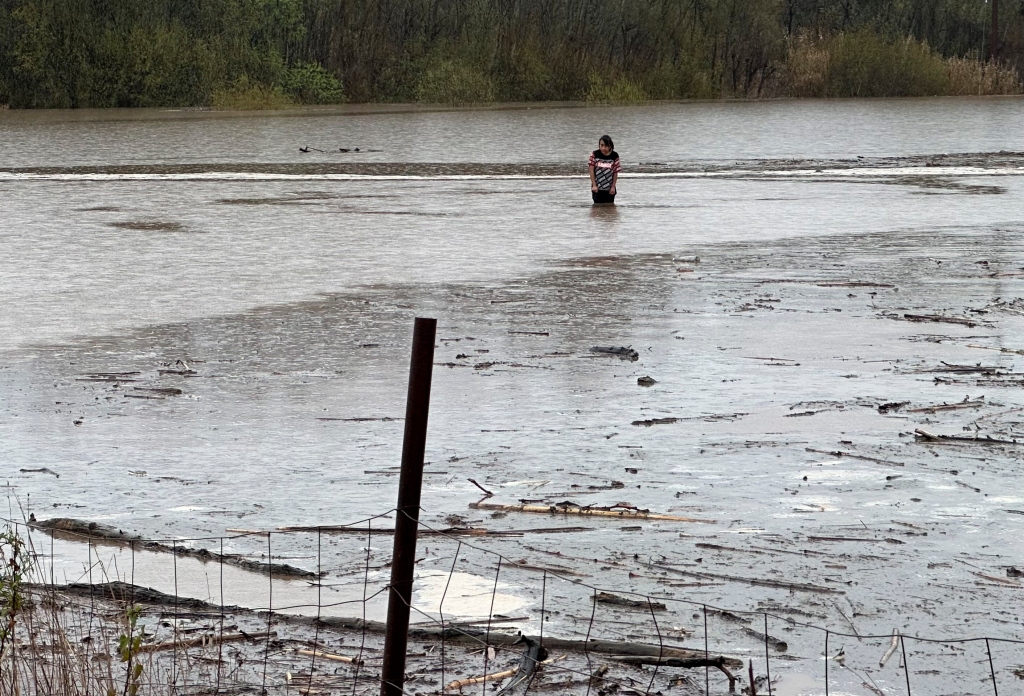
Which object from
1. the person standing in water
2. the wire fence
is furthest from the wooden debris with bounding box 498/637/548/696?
the person standing in water

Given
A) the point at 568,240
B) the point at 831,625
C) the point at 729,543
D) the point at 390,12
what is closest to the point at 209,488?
the point at 729,543

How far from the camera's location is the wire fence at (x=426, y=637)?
Answer: 505cm

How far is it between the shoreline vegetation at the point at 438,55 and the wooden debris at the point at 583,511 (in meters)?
50.9

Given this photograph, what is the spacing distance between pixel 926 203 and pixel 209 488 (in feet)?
57.1

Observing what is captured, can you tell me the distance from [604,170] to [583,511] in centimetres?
1600

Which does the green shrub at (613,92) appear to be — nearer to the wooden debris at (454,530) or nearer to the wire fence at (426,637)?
the wooden debris at (454,530)

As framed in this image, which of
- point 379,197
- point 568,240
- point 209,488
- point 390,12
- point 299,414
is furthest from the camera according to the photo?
point 390,12

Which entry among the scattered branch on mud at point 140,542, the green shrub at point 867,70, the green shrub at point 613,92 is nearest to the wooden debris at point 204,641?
the scattered branch on mud at point 140,542

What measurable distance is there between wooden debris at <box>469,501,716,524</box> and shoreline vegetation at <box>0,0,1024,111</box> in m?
50.9

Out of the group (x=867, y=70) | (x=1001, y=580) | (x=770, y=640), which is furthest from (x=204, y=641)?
(x=867, y=70)

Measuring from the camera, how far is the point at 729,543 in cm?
653

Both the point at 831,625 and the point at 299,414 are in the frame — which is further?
the point at 299,414

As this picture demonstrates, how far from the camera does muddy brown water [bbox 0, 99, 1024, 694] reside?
6125mm

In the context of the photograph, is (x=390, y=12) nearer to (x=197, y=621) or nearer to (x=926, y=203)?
(x=926, y=203)
